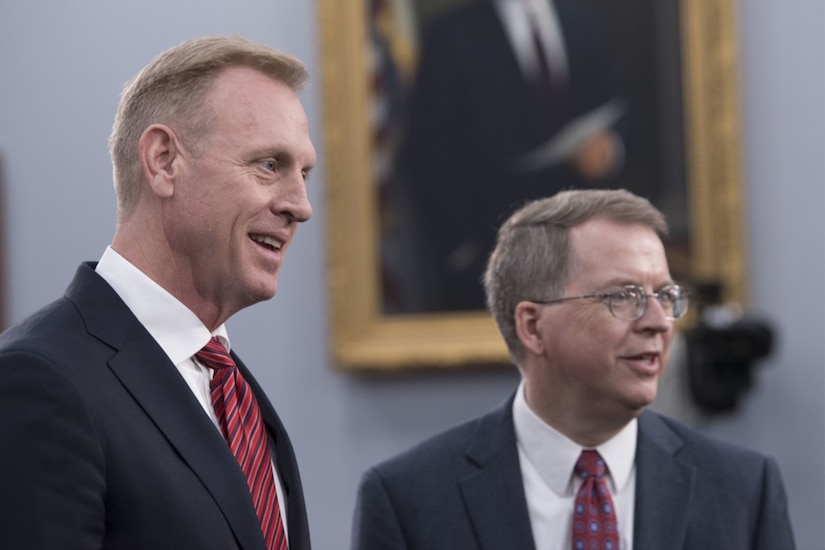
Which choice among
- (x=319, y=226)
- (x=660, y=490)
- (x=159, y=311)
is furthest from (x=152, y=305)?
(x=319, y=226)

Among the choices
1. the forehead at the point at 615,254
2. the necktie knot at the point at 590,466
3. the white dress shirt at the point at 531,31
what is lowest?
the necktie knot at the point at 590,466

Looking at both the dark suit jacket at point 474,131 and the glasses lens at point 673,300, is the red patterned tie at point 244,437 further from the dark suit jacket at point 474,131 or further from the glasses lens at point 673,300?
the dark suit jacket at point 474,131

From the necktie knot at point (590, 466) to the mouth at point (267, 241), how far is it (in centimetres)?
107

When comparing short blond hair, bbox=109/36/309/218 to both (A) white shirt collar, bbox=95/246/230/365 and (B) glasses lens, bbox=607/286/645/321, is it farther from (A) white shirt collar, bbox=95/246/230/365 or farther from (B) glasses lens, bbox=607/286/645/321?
(B) glasses lens, bbox=607/286/645/321

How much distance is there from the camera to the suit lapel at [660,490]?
270 cm

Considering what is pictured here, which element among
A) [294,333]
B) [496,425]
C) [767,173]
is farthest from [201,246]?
[767,173]

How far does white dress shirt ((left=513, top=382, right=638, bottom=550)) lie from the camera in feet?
9.03

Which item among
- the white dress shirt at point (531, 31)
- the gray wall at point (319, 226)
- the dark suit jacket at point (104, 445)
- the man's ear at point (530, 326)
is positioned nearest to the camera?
the dark suit jacket at point (104, 445)

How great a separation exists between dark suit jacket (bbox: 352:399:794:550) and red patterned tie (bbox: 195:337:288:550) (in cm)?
73

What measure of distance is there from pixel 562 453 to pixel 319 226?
2.68 meters

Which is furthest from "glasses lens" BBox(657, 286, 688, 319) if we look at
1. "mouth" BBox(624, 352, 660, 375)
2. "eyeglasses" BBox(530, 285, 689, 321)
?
"mouth" BBox(624, 352, 660, 375)

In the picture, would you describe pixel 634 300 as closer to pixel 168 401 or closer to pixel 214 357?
pixel 214 357

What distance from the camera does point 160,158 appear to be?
204cm

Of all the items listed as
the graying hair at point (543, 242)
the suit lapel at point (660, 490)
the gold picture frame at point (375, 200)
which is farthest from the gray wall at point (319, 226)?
the suit lapel at point (660, 490)
